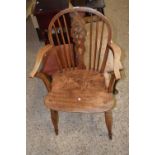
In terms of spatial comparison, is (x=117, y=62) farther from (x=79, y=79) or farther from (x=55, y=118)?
(x=55, y=118)

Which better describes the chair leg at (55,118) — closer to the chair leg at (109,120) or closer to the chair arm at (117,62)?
the chair leg at (109,120)

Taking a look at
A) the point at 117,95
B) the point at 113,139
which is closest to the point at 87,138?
the point at 113,139

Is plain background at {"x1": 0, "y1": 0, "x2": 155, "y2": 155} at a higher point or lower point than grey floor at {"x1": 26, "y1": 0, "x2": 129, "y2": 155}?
higher

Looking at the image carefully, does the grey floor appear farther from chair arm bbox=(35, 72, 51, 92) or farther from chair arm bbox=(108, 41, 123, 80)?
chair arm bbox=(108, 41, 123, 80)

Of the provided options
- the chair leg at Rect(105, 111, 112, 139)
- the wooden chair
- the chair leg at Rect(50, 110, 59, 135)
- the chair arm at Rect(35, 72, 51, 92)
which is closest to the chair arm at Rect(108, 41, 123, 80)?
the wooden chair

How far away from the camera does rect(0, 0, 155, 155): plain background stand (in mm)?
621
